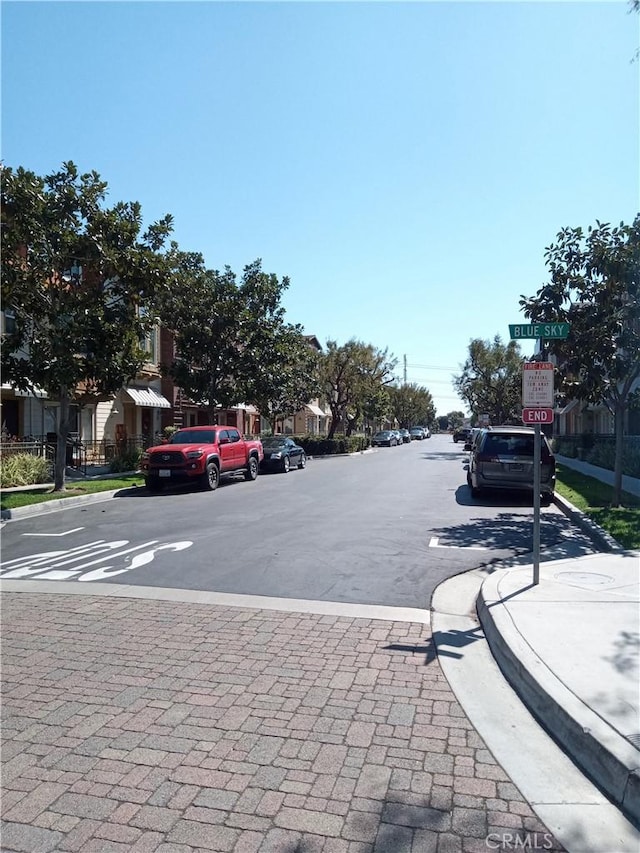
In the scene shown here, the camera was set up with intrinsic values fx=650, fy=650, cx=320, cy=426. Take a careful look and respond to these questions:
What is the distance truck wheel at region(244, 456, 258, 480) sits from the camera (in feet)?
73.3

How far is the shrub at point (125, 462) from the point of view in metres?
22.1

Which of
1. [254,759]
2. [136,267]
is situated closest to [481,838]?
[254,759]

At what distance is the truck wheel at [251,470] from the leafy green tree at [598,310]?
11947 millimetres

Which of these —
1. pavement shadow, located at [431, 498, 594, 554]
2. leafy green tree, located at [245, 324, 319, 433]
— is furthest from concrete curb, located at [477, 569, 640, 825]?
leafy green tree, located at [245, 324, 319, 433]

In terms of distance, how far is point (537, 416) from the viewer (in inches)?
289

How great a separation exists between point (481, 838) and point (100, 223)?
16.1m

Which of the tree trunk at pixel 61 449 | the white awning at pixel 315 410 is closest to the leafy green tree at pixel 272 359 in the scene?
the tree trunk at pixel 61 449

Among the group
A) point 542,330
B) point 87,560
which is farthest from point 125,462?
point 542,330

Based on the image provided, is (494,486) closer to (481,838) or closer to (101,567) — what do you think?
(101,567)

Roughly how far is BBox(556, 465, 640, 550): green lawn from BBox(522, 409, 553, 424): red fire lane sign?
294 centimetres

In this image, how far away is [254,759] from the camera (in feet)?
12.3

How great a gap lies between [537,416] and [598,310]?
6183 mm

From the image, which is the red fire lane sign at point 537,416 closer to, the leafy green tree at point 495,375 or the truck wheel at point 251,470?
the truck wheel at point 251,470

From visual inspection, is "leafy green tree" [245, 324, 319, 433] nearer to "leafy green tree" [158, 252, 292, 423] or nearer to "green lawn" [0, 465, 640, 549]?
"leafy green tree" [158, 252, 292, 423]
